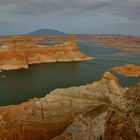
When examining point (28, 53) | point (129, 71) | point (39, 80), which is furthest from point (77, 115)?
point (28, 53)

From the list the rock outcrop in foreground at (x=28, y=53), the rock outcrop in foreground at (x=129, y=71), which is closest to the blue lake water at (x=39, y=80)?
the rock outcrop in foreground at (x=129, y=71)

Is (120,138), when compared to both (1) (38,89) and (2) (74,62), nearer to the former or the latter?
(1) (38,89)

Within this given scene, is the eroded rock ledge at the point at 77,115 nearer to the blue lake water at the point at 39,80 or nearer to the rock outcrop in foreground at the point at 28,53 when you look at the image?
the blue lake water at the point at 39,80

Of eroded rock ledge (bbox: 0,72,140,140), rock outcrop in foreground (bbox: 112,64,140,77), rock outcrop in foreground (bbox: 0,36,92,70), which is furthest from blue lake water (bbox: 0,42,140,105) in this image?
eroded rock ledge (bbox: 0,72,140,140)

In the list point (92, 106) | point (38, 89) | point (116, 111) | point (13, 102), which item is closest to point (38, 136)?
point (92, 106)

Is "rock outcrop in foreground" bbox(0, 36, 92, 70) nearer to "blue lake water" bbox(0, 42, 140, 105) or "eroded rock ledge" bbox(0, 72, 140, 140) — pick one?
"blue lake water" bbox(0, 42, 140, 105)
